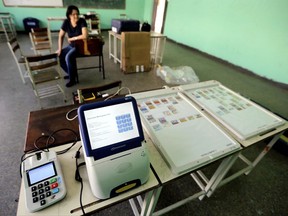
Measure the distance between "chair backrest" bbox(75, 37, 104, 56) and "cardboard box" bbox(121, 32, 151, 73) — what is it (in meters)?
0.56

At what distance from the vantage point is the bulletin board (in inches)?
32.4

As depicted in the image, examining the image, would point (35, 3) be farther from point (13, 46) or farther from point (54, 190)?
point (54, 190)

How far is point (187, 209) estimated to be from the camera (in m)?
1.32

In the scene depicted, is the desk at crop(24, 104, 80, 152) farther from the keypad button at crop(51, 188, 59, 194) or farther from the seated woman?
the seated woman

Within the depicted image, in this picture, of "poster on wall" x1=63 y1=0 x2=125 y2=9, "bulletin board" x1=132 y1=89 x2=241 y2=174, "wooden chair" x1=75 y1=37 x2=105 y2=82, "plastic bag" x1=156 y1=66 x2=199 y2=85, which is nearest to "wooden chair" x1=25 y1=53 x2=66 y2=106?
"wooden chair" x1=75 y1=37 x2=105 y2=82

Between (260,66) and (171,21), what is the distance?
3445 millimetres

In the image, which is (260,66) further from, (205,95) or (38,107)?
(38,107)

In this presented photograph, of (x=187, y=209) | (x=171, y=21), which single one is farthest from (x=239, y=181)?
(x=171, y=21)

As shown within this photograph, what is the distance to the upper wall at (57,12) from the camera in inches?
207

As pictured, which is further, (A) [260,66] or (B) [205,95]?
(A) [260,66]

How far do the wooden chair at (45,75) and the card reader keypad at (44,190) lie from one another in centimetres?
175

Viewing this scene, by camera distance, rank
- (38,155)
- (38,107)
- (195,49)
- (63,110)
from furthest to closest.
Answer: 1. (195,49)
2. (38,107)
3. (63,110)
4. (38,155)

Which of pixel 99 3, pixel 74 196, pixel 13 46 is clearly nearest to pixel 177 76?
pixel 13 46

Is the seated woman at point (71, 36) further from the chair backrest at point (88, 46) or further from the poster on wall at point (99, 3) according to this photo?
the poster on wall at point (99, 3)
